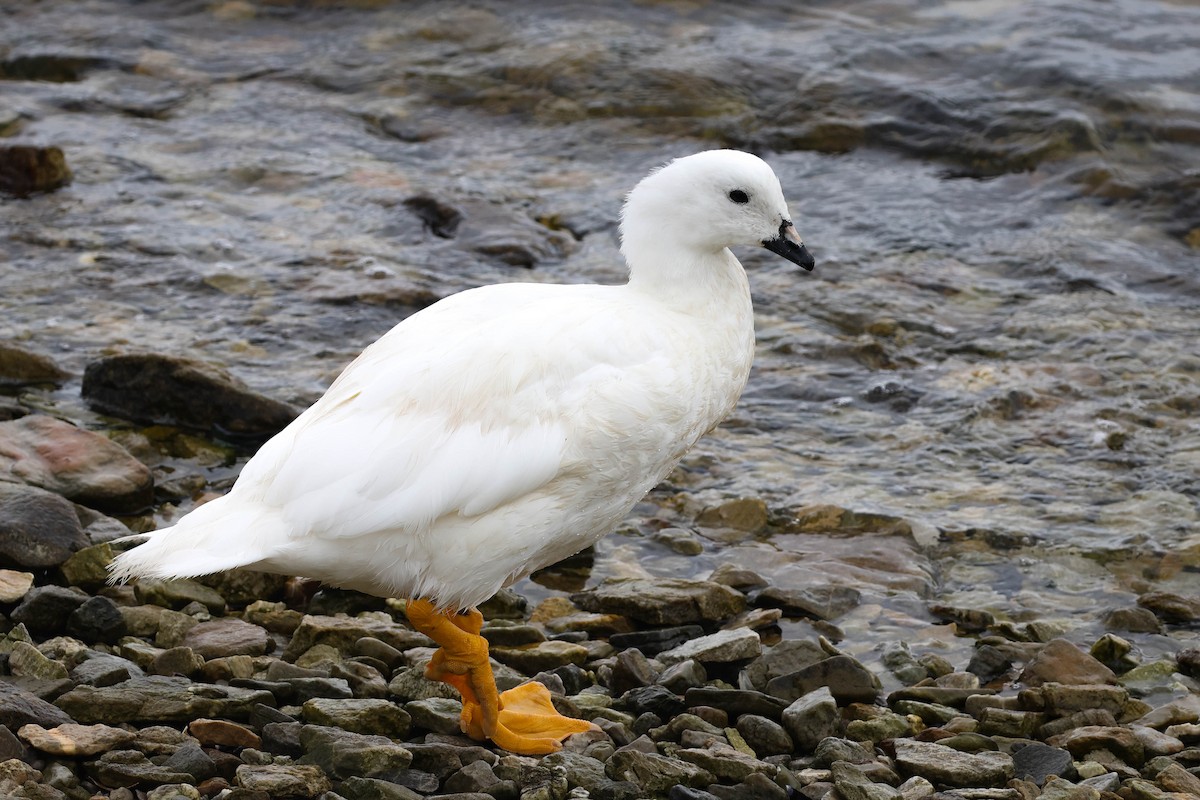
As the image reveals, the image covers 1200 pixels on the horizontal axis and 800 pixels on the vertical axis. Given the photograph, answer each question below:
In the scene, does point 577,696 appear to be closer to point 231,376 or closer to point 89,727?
point 89,727

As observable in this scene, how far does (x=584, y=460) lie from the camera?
16.5 ft

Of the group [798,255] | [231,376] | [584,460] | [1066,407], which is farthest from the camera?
[1066,407]

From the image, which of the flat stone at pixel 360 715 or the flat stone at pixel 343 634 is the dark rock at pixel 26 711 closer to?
the flat stone at pixel 360 715

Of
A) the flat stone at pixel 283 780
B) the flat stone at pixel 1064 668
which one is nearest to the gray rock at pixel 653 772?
the flat stone at pixel 283 780

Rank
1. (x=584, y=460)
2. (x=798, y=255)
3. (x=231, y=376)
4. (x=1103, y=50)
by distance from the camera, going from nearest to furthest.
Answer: (x=584, y=460) → (x=798, y=255) → (x=231, y=376) → (x=1103, y=50)

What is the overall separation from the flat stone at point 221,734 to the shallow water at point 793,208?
2556 millimetres

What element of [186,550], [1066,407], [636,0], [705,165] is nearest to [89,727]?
[186,550]

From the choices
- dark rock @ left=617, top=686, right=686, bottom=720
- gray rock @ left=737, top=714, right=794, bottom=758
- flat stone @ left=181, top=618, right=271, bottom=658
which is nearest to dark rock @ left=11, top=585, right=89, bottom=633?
flat stone @ left=181, top=618, right=271, bottom=658

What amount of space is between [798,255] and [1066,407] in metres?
3.23

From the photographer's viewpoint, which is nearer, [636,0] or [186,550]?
[186,550]

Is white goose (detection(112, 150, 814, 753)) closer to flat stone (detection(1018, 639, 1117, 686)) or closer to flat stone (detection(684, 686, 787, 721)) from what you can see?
flat stone (detection(684, 686, 787, 721))

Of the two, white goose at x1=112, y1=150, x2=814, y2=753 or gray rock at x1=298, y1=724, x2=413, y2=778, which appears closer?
gray rock at x1=298, y1=724, x2=413, y2=778

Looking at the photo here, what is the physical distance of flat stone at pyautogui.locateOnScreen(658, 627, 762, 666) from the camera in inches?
224

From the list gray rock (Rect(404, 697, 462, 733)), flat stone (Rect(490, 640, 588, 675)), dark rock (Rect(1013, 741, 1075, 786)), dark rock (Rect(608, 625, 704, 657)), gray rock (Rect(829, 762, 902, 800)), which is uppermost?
gray rock (Rect(829, 762, 902, 800))
